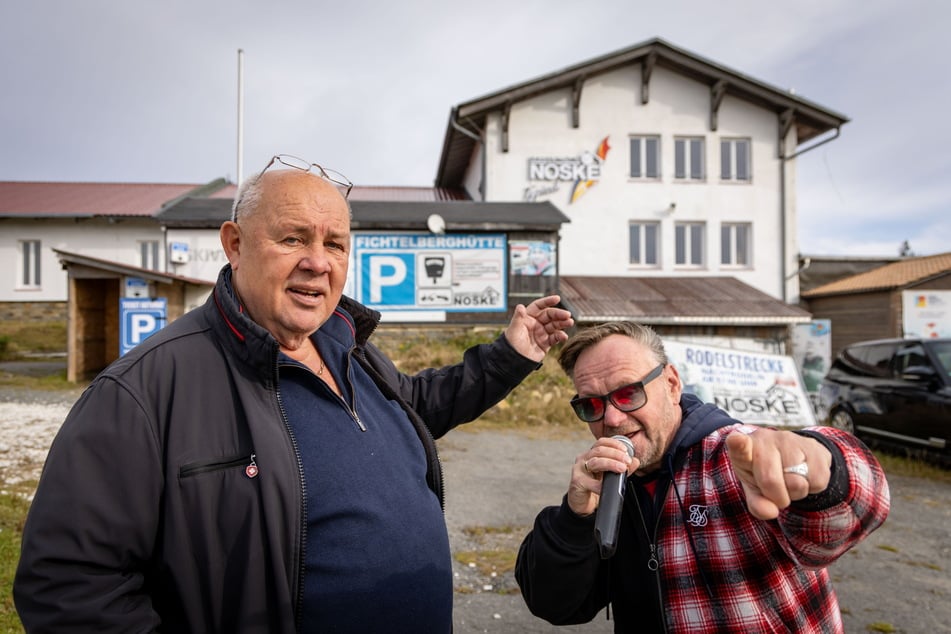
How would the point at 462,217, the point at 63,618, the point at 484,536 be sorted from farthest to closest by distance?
the point at 462,217
the point at 484,536
the point at 63,618

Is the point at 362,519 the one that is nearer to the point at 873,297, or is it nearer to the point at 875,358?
the point at 875,358

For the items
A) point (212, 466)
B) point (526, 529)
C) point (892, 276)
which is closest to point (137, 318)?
point (526, 529)

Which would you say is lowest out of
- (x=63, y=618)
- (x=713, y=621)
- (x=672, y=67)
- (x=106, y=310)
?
(x=713, y=621)

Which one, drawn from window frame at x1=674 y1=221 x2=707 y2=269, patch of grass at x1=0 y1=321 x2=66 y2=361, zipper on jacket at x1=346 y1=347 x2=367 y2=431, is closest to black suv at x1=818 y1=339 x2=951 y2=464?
zipper on jacket at x1=346 y1=347 x2=367 y2=431

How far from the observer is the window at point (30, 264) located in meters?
23.8

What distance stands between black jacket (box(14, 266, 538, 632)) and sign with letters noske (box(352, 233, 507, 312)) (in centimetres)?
1316

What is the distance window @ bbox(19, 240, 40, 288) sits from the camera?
2381cm

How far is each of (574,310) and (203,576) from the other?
1497 cm

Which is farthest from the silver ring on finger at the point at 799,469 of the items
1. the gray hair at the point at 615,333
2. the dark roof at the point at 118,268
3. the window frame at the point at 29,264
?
the window frame at the point at 29,264

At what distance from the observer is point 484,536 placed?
5316mm

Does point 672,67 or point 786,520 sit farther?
point 672,67

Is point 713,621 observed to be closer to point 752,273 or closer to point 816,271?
point 752,273

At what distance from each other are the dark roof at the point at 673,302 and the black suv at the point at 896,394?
246 inches

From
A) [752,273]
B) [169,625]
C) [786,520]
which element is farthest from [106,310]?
[752,273]
